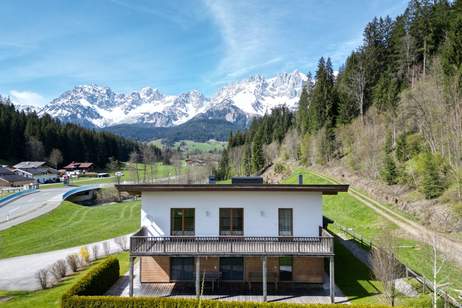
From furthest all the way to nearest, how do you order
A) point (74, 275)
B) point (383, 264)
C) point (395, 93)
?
point (395, 93)
point (74, 275)
point (383, 264)

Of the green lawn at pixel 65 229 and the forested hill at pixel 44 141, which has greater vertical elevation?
the forested hill at pixel 44 141

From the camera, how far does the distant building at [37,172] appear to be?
94875 millimetres

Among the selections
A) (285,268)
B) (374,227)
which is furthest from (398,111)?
(285,268)

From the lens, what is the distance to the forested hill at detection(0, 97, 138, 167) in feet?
358

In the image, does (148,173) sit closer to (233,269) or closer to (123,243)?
(123,243)

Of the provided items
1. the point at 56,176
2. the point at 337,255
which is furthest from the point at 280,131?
the point at 337,255

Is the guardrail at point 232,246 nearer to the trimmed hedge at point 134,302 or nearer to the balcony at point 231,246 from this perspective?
the balcony at point 231,246

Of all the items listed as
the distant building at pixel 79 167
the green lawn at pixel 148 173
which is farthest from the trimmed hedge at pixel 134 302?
the distant building at pixel 79 167

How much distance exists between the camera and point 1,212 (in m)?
47.9

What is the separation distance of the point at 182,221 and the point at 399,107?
40.7 m

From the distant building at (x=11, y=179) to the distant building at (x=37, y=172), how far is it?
202 inches

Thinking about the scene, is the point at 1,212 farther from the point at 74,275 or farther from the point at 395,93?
the point at 395,93

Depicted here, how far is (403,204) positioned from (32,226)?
42877 mm

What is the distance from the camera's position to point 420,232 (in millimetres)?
27156
